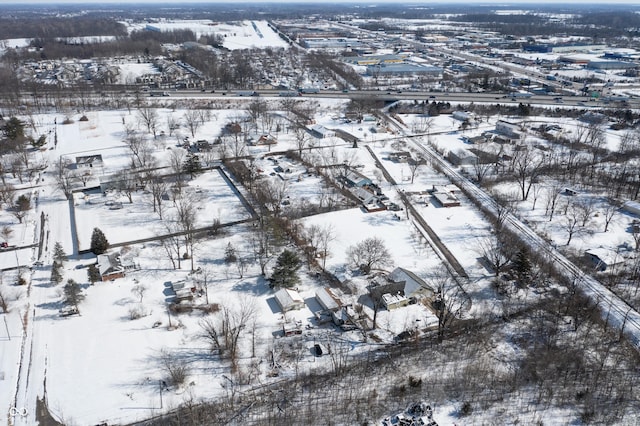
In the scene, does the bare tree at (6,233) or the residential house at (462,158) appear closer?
the bare tree at (6,233)

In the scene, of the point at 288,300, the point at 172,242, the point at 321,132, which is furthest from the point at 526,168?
the point at 172,242

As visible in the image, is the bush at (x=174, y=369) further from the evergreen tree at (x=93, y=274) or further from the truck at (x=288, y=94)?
the truck at (x=288, y=94)

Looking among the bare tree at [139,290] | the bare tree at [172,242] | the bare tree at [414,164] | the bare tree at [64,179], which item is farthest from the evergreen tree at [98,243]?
the bare tree at [414,164]

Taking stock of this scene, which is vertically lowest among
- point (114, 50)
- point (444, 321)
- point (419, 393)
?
point (419, 393)

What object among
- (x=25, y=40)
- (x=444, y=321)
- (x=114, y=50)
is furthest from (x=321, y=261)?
(x=25, y=40)

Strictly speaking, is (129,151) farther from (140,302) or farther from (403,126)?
(403,126)

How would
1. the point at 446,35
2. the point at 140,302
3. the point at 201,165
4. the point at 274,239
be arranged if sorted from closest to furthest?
the point at 140,302 → the point at 274,239 → the point at 201,165 → the point at 446,35

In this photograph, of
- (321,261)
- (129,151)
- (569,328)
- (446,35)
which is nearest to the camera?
(569,328)
